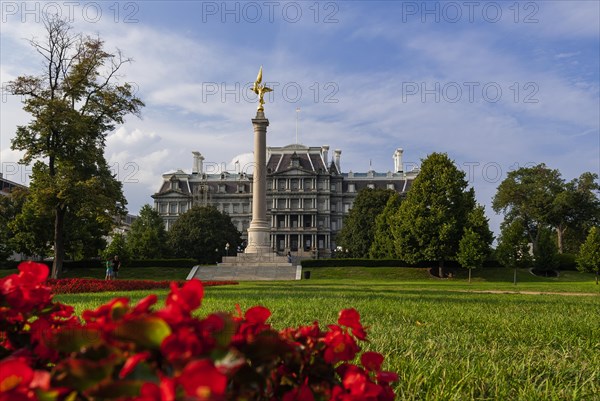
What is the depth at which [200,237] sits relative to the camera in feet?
218

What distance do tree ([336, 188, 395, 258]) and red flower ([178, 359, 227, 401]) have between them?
62402mm

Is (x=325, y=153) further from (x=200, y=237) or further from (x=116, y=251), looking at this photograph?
(x=116, y=251)

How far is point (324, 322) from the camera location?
262 inches

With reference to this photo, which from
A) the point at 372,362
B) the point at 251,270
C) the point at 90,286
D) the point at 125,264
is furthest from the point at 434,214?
the point at 372,362

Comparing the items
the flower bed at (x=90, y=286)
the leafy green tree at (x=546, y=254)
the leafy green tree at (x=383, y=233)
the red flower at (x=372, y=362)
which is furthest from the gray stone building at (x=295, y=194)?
the red flower at (x=372, y=362)

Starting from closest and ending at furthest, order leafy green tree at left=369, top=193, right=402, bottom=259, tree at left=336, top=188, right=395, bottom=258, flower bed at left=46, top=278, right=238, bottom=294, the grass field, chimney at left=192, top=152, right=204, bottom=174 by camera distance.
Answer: the grass field → flower bed at left=46, top=278, right=238, bottom=294 → leafy green tree at left=369, top=193, right=402, bottom=259 → tree at left=336, top=188, right=395, bottom=258 → chimney at left=192, top=152, right=204, bottom=174

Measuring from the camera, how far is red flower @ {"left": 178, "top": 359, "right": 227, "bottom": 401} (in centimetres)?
89

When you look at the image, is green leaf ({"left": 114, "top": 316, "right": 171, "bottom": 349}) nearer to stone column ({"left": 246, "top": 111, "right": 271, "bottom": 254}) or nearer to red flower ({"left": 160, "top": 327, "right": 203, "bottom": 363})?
red flower ({"left": 160, "top": 327, "right": 203, "bottom": 363})

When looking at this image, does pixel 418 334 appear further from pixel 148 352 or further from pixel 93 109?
pixel 93 109

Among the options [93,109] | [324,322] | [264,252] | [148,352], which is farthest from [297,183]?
[148,352]

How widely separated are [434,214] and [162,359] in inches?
1708

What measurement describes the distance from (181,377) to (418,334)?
5.15 m

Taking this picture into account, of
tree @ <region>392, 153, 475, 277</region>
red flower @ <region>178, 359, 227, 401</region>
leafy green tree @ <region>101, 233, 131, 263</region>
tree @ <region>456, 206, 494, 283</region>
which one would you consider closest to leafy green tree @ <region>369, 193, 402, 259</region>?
tree @ <region>392, 153, 475, 277</region>

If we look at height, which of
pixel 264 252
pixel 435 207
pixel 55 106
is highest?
pixel 55 106
